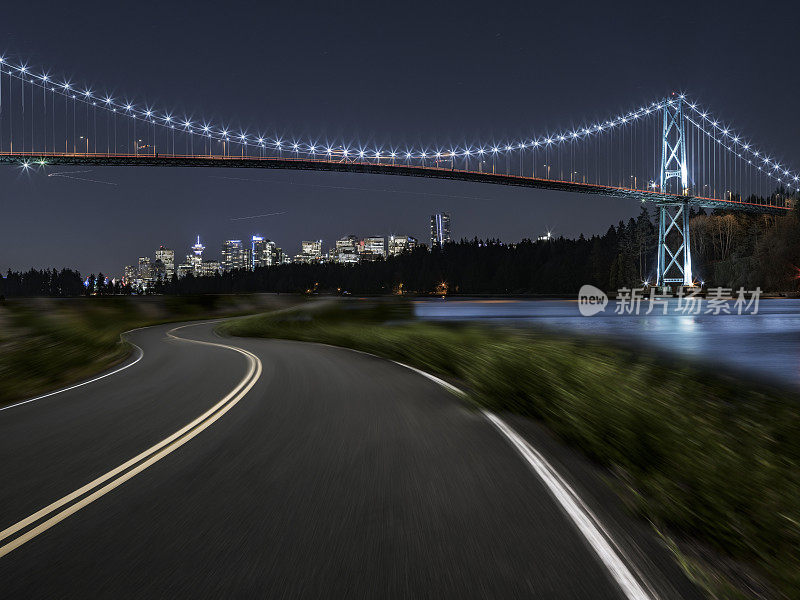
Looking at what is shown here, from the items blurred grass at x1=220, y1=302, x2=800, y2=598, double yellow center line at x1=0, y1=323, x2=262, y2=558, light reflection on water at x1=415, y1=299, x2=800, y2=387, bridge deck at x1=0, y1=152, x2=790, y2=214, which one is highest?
bridge deck at x1=0, y1=152, x2=790, y2=214

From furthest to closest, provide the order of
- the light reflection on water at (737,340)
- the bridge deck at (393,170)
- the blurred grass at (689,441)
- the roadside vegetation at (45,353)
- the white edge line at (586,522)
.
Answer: the bridge deck at (393,170)
the light reflection on water at (737,340)
the roadside vegetation at (45,353)
the blurred grass at (689,441)
the white edge line at (586,522)

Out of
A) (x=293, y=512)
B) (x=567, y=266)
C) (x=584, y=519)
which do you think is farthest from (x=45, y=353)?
(x=567, y=266)

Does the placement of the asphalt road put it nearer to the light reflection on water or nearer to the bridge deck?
the light reflection on water

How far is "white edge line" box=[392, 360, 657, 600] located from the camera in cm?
318

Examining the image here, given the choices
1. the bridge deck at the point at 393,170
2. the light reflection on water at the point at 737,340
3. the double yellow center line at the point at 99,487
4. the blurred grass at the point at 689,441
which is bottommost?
the light reflection on water at the point at 737,340

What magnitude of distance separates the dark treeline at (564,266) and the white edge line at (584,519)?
78.7 meters

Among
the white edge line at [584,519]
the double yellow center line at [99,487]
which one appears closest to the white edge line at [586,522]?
the white edge line at [584,519]

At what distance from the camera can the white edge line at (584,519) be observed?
3.18 m

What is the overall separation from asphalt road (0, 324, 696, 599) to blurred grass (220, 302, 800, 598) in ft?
1.28

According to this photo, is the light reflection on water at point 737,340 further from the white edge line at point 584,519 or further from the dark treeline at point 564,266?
the dark treeline at point 564,266

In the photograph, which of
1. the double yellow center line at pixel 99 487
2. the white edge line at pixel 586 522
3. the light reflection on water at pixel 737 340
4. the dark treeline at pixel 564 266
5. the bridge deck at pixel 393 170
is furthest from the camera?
the dark treeline at pixel 564 266

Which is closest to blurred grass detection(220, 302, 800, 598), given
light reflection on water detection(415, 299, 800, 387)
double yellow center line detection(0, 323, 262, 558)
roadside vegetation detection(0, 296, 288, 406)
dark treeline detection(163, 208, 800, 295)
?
double yellow center line detection(0, 323, 262, 558)

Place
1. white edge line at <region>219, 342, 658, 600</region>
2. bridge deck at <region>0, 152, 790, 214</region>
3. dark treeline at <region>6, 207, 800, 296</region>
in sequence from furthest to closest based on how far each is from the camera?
dark treeline at <region>6, 207, 800, 296</region> → bridge deck at <region>0, 152, 790, 214</region> → white edge line at <region>219, 342, 658, 600</region>

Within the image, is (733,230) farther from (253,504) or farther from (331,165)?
(253,504)
